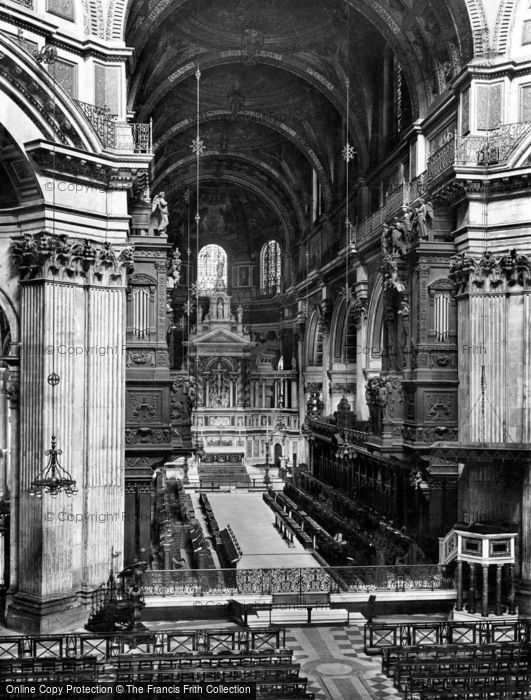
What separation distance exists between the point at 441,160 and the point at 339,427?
12700mm

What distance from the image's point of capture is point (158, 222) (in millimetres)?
20453

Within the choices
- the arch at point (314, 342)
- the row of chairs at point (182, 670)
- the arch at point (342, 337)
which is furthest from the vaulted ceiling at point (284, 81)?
the row of chairs at point (182, 670)

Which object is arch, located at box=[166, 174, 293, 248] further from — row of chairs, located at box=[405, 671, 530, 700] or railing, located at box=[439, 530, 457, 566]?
row of chairs, located at box=[405, 671, 530, 700]

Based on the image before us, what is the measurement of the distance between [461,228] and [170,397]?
8.34m

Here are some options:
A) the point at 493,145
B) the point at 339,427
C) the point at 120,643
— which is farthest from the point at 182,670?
the point at 339,427

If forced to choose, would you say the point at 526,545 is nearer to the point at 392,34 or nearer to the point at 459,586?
the point at 459,586

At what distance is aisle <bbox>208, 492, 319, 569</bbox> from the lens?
20.7 metres

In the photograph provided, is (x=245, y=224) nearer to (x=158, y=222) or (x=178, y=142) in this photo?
(x=178, y=142)

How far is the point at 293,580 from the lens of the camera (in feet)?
54.9

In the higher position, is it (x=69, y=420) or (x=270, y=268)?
(x=270, y=268)

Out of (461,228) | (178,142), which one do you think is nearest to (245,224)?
(178,142)

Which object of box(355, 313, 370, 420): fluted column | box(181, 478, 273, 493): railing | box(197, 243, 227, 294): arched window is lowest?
box(181, 478, 273, 493): railing

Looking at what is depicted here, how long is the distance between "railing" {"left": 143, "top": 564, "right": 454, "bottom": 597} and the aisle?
147 cm

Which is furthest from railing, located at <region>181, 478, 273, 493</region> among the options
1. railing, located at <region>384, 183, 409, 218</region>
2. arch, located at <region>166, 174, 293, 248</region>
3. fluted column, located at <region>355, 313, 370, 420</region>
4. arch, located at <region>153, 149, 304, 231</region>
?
arch, located at <region>166, 174, 293, 248</region>
